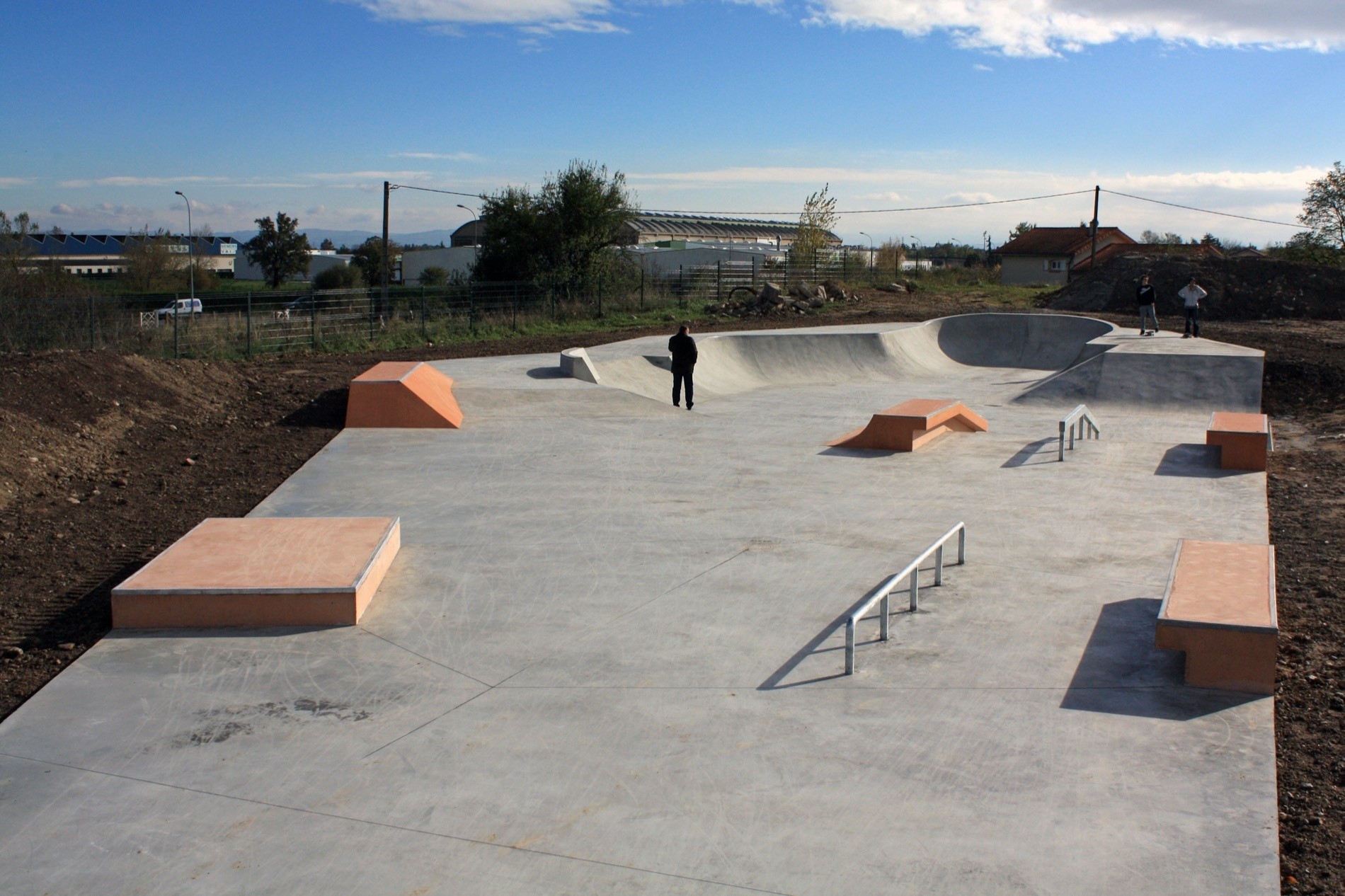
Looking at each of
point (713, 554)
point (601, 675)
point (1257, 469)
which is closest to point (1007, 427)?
point (1257, 469)

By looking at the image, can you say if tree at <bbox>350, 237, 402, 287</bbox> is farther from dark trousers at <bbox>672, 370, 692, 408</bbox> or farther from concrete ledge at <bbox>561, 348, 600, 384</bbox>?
dark trousers at <bbox>672, 370, 692, 408</bbox>

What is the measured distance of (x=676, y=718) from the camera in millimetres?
5180

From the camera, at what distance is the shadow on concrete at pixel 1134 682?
5.29m

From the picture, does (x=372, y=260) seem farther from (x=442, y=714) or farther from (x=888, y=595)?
(x=442, y=714)

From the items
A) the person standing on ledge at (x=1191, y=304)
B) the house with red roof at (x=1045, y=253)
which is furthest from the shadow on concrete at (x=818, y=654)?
the house with red roof at (x=1045, y=253)

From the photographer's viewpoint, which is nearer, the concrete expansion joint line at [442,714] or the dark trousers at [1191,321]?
the concrete expansion joint line at [442,714]

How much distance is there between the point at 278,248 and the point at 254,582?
71.1 meters

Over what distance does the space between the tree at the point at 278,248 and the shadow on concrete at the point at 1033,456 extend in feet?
218

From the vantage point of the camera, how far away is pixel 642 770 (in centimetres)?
462

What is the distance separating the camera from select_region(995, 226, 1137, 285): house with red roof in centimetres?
6925

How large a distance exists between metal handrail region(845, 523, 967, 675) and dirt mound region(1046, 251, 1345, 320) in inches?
1026

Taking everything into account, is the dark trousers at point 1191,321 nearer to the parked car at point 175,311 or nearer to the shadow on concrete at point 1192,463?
the shadow on concrete at point 1192,463

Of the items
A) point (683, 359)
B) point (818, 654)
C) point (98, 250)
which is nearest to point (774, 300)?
point (683, 359)

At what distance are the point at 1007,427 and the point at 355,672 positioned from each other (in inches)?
471
